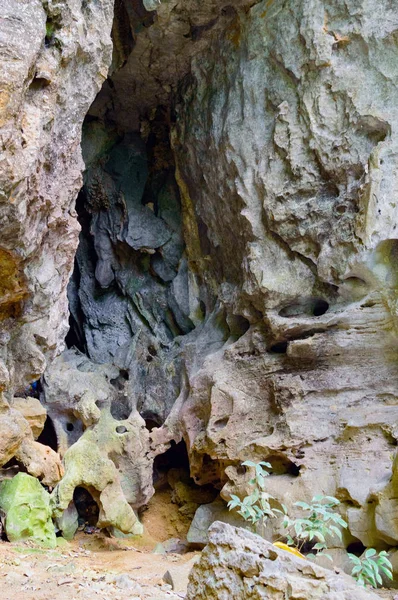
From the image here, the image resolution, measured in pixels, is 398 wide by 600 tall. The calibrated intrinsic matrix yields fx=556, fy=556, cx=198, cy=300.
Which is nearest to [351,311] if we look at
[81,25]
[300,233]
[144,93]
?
[300,233]

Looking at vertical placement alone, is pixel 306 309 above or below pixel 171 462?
above

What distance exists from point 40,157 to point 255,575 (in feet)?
11.8

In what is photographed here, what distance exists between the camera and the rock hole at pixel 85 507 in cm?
740

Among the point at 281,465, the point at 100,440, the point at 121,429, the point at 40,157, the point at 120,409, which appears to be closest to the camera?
the point at 40,157

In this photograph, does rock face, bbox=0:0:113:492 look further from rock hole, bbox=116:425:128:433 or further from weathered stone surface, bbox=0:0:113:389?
rock hole, bbox=116:425:128:433

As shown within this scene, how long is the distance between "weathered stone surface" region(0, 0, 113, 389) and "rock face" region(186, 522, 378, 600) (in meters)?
2.92

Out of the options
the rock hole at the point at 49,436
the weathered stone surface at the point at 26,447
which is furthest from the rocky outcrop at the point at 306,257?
the rock hole at the point at 49,436

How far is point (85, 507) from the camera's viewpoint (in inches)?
296

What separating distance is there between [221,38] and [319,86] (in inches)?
73.4

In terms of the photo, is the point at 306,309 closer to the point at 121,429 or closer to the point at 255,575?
the point at 121,429

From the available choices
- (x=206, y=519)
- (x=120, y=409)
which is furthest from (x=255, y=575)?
(x=120, y=409)

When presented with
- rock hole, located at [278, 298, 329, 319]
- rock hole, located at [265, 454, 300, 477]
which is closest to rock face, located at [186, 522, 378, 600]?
rock hole, located at [265, 454, 300, 477]

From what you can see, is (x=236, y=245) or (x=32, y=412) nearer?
(x=32, y=412)

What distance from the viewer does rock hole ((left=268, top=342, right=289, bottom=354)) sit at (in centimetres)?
709
